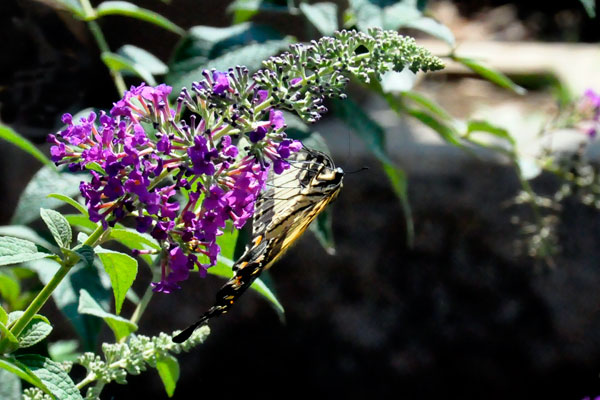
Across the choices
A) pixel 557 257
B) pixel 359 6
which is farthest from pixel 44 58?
pixel 557 257

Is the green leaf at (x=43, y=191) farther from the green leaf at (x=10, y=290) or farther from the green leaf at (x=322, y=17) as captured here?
the green leaf at (x=322, y=17)

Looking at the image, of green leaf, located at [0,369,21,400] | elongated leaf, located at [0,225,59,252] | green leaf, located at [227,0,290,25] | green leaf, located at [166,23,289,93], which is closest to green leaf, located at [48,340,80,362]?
elongated leaf, located at [0,225,59,252]

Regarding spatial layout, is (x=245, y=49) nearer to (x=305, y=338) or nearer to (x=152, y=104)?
(x=152, y=104)

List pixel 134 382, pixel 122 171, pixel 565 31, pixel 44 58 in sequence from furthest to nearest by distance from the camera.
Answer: pixel 565 31, pixel 134 382, pixel 44 58, pixel 122 171

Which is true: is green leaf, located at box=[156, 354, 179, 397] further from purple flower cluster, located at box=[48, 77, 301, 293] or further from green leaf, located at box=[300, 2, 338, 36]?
green leaf, located at box=[300, 2, 338, 36]

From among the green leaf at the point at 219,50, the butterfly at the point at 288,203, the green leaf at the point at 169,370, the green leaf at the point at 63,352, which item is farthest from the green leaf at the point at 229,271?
the green leaf at the point at 63,352

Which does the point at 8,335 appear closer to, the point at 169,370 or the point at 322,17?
the point at 169,370
